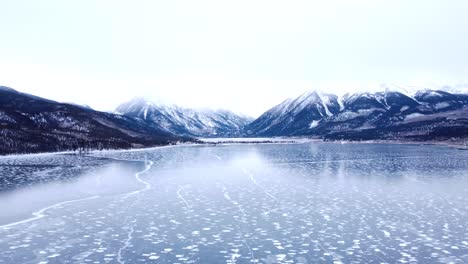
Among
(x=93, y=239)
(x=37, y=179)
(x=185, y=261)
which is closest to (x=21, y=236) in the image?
(x=93, y=239)

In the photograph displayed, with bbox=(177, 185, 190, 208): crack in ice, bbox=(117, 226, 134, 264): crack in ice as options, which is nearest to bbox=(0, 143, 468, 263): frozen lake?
bbox=(117, 226, 134, 264): crack in ice

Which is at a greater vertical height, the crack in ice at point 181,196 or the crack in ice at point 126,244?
the crack in ice at point 181,196

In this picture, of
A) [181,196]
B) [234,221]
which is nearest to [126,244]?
[234,221]

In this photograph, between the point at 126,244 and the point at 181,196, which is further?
the point at 181,196

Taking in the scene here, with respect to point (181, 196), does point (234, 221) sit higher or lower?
lower

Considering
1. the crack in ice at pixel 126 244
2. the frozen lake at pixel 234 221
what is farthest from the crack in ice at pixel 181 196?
the crack in ice at pixel 126 244

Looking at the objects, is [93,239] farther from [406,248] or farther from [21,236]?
[406,248]

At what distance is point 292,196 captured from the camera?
36.7m

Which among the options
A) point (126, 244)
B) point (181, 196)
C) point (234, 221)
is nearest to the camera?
point (126, 244)

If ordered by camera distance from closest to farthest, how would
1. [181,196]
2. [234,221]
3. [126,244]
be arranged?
[126,244] < [234,221] < [181,196]

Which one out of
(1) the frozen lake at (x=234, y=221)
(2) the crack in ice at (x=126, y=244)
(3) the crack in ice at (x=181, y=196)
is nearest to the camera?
(2) the crack in ice at (x=126, y=244)

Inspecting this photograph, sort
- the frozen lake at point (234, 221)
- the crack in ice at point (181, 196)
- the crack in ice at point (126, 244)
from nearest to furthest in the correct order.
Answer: the crack in ice at point (126, 244)
the frozen lake at point (234, 221)
the crack in ice at point (181, 196)

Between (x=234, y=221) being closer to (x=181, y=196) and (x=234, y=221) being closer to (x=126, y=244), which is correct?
(x=126, y=244)

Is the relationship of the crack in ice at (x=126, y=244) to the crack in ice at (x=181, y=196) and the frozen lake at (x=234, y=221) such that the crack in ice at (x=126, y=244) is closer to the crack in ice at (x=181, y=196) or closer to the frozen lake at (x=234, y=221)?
the frozen lake at (x=234, y=221)
